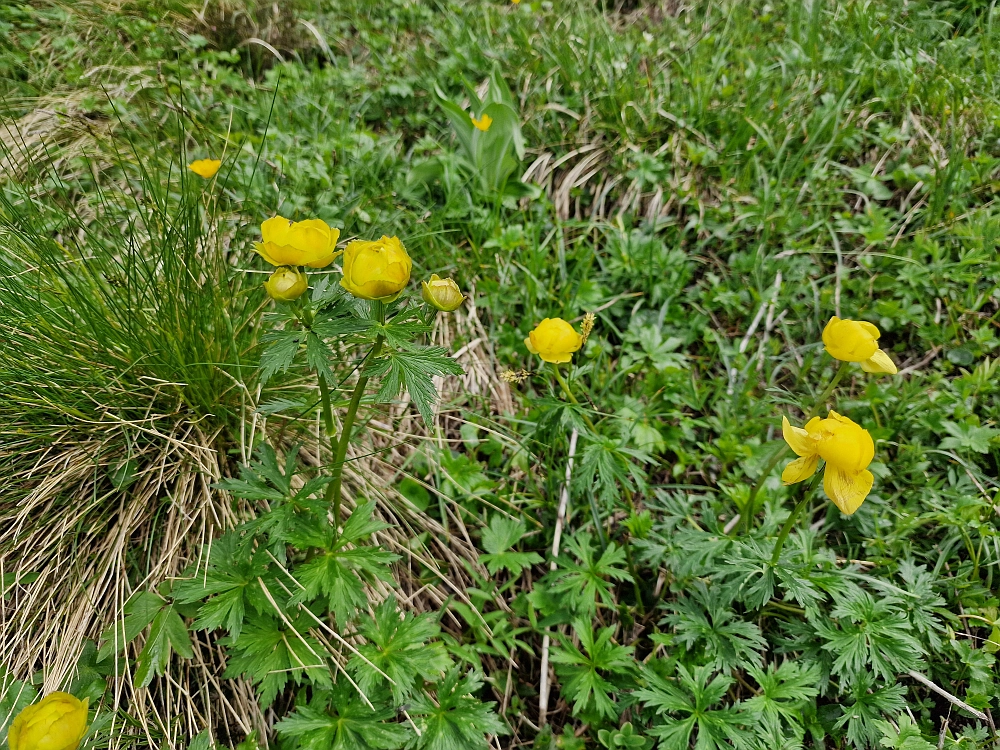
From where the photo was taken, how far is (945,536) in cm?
149

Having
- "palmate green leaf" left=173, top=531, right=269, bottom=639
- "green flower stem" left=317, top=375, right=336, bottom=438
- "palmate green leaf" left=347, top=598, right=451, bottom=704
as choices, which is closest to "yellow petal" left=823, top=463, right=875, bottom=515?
"palmate green leaf" left=347, top=598, right=451, bottom=704

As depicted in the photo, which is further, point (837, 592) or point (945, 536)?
point (945, 536)

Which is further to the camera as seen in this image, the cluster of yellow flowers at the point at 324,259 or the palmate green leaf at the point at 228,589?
the palmate green leaf at the point at 228,589

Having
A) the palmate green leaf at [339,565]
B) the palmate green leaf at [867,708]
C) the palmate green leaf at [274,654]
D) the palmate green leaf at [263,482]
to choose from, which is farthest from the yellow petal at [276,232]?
the palmate green leaf at [867,708]

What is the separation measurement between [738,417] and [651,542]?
1.80 ft

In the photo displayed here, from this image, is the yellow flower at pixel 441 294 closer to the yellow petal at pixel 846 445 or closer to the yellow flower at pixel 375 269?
the yellow flower at pixel 375 269

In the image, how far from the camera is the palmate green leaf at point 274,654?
1085 millimetres

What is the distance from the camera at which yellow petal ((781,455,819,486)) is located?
109 cm

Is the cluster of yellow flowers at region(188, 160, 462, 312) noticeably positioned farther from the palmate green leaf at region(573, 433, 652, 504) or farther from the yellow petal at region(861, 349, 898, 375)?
the yellow petal at region(861, 349, 898, 375)

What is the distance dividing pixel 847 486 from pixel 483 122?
165cm

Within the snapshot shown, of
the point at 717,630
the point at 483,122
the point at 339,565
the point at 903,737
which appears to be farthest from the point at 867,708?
the point at 483,122

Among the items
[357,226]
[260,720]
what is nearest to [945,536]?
[260,720]

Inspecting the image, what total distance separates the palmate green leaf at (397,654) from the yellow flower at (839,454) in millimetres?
747

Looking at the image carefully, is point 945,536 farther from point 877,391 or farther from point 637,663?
point 637,663
